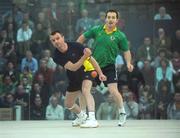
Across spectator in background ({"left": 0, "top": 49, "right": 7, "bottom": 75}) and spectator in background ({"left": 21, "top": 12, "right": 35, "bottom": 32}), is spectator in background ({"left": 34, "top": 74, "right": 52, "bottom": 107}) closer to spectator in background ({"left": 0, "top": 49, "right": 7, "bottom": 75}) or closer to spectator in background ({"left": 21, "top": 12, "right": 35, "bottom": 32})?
spectator in background ({"left": 0, "top": 49, "right": 7, "bottom": 75})

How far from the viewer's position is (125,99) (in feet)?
35.1

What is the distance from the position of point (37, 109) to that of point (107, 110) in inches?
53.8

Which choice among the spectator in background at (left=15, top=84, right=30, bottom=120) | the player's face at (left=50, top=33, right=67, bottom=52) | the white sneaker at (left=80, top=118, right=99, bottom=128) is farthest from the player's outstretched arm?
the spectator in background at (left=15, top=84, right=30, bottom=120)

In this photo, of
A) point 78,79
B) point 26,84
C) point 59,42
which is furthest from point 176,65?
point 59,42

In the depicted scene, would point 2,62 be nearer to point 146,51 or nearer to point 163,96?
point 146,51

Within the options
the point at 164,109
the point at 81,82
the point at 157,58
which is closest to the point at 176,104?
the point at 164,109

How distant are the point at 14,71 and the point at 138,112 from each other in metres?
2.52

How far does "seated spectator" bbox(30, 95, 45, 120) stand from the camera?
35.4 feet

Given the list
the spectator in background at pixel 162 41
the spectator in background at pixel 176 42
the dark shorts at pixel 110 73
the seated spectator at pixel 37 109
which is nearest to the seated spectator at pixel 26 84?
the seated spectator at pixel 37 109

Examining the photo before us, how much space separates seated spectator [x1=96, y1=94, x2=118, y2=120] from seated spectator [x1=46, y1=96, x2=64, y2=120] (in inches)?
28.0

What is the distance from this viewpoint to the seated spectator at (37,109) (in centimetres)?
1080

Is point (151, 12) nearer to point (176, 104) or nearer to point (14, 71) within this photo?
point (176, 104)

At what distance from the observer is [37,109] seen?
10.9 meters

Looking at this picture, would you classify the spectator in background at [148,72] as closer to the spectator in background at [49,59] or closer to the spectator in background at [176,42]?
the spectator in background at [176,42]
